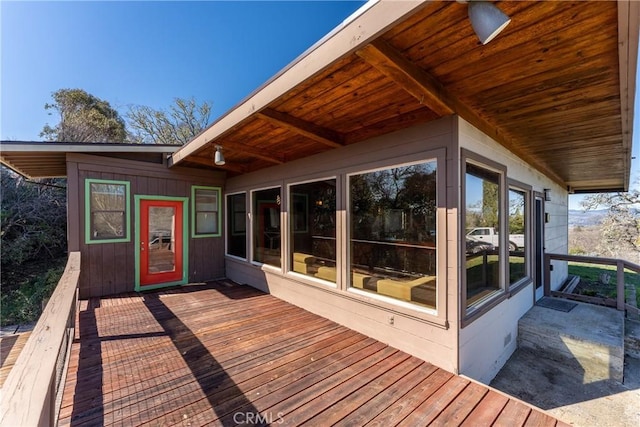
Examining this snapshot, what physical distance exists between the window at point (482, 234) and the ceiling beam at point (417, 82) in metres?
0.50

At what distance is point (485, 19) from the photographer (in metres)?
1.38

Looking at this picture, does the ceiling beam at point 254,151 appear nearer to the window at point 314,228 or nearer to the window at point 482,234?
the window at point 314,228

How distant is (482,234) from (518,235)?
1.46m

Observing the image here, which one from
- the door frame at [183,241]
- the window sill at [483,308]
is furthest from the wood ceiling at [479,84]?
the door frame at [183,241]

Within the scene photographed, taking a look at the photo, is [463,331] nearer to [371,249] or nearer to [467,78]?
[371,249]

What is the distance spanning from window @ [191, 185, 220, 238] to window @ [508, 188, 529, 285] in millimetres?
5786

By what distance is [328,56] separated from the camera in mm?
1984

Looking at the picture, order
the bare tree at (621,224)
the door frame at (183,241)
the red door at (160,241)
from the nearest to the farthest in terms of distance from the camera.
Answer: the door frame at (183,241) < the red door at (160,241) < the bare tree at (621,224)

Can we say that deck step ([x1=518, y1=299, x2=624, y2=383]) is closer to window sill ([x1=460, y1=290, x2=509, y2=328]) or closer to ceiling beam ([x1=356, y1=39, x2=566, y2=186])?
window sill ([x1=460, y1=290, x2=509, y2=328])

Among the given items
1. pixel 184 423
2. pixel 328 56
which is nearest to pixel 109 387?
pixel 184 423

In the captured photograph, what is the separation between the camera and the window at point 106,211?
16.5 feet

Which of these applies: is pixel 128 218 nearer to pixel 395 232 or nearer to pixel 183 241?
pixel 183 241

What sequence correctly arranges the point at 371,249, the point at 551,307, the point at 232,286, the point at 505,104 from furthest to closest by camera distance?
the point at 232,286 → the point at 551,307 → the point at 371,249 → the point at 505,104

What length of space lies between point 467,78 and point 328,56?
3.73 feet
